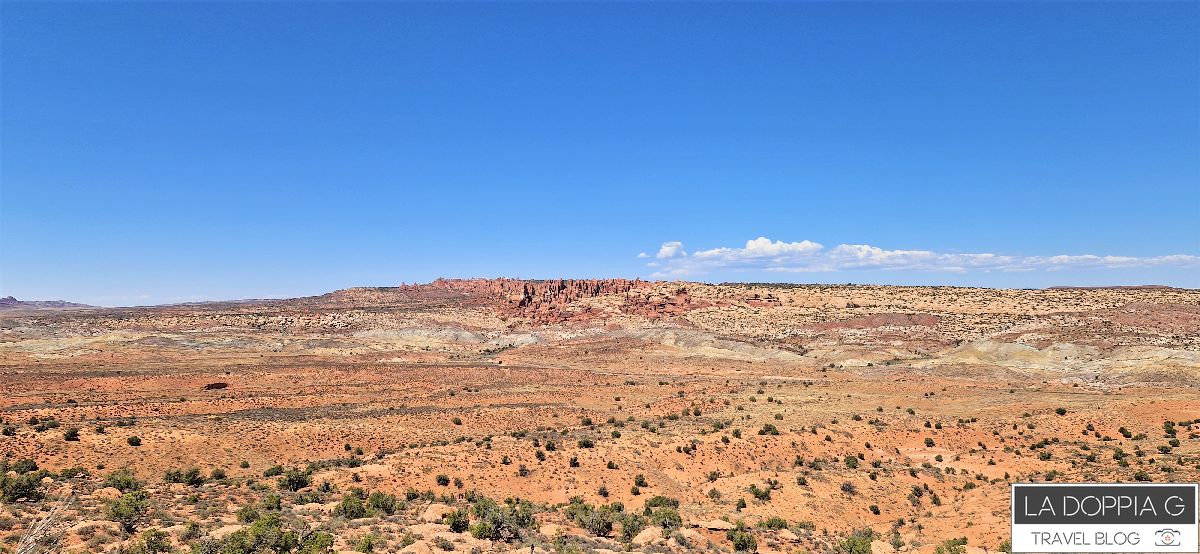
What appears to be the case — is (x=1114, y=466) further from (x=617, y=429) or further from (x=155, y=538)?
(x=155, y=538)

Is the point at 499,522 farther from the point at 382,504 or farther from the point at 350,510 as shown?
the point at 350,510

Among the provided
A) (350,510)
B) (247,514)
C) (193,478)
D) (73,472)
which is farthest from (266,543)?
(73,472)

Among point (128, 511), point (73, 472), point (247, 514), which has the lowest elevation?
point (73, 472)

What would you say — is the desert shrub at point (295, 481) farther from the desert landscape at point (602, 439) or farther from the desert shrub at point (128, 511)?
the desert shrub at point (128, 511)

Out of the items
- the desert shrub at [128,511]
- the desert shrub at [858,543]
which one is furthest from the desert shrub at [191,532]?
the desert shrub at [858,543]

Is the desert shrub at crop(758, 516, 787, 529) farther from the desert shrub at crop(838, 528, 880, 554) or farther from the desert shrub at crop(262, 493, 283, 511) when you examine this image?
the desert shrub at crop(262, 493, 283, 511)

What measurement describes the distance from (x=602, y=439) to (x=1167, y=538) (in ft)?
65.8

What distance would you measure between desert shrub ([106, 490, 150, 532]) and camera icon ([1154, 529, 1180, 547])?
2104 cm

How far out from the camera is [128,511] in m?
13.6

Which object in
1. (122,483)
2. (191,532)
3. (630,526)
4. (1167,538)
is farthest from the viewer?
(122,483)

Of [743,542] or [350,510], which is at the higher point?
[350,510]

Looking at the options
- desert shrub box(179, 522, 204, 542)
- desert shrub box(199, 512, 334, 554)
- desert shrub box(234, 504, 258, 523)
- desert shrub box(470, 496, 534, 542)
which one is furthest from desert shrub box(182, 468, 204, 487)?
desert shrub box(470, 496, 534, 542)

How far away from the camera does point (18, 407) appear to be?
3216cm

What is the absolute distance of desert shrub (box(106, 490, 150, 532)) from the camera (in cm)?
1353
